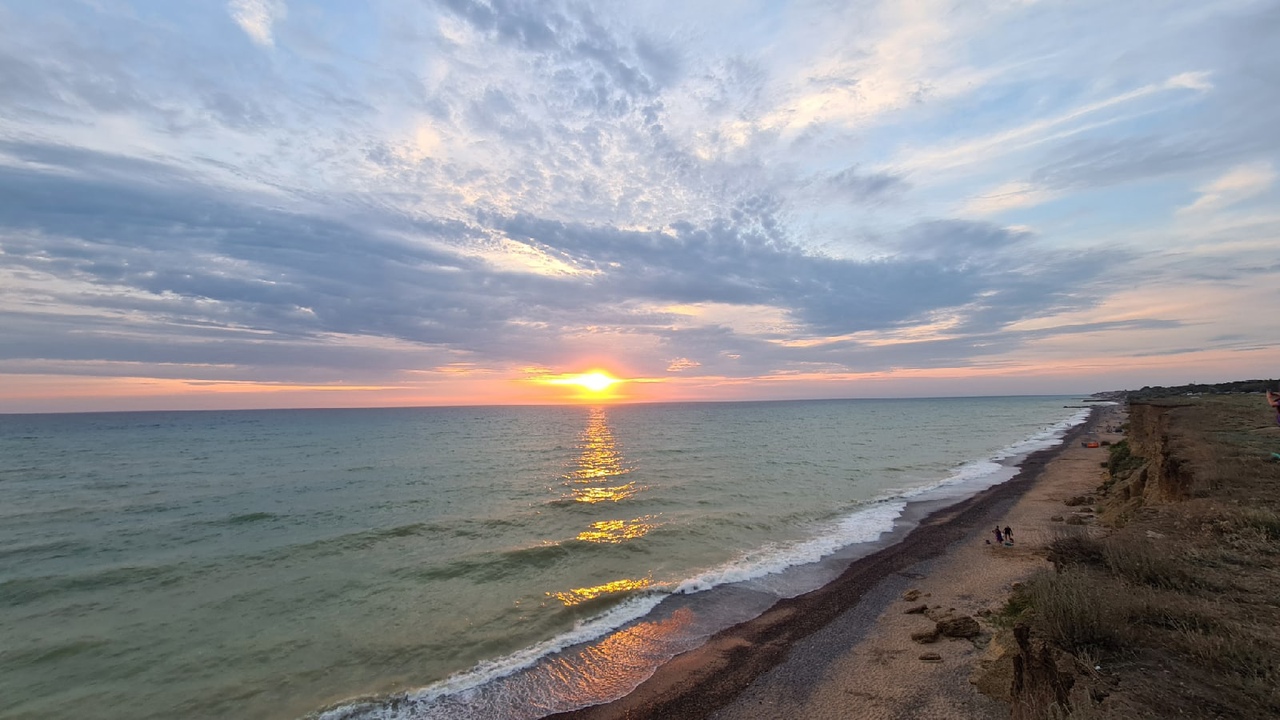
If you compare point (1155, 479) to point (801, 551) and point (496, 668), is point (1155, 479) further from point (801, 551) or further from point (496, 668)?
point (496, 668)

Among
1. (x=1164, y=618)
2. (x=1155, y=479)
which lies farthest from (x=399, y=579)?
(x=1155, y=479)

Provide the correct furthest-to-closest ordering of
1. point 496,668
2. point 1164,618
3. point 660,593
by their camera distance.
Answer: point 660,593 < point 496,668 < point 1164,618

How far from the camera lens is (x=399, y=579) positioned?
17703 mm

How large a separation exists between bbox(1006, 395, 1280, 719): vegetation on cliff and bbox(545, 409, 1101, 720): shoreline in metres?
4.76

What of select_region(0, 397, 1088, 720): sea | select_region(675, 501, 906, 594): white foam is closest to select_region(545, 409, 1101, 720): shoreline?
select_region(0, 397, 1088, 720): sea

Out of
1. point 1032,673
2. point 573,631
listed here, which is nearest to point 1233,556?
point 1032,673

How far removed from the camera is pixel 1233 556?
933 centimetres

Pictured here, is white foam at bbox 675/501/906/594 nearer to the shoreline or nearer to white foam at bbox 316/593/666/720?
the shoreline

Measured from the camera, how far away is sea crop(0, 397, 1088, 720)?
1138 cm

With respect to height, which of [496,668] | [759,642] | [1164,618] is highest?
[1164,618]

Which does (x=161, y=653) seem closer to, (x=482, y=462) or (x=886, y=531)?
(x=886, y=531)

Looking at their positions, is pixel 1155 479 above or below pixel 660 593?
above

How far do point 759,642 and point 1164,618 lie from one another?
768cm

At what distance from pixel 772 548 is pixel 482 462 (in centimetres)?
3578
